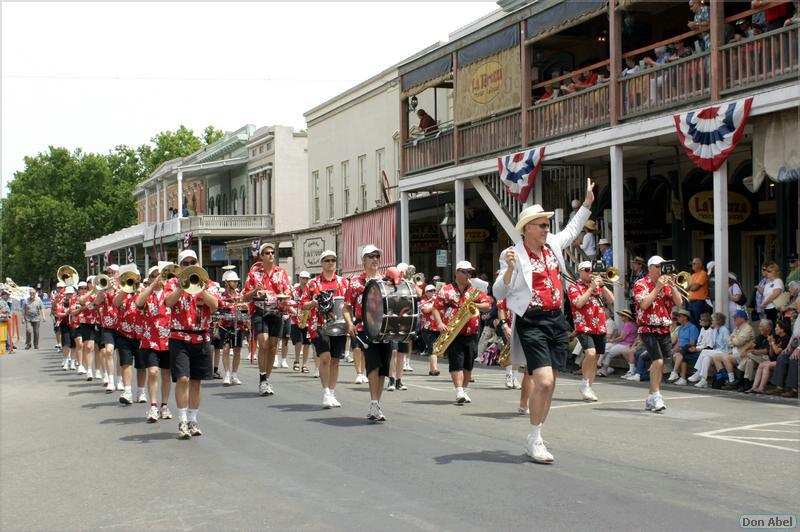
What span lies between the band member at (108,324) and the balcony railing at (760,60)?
1063 cm

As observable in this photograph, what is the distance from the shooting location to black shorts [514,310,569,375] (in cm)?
880

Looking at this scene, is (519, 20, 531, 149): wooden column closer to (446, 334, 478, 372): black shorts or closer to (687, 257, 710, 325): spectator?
(687, 257, 710, 325): spectator

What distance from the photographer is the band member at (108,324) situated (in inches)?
605

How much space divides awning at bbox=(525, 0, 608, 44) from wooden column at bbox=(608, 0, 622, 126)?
29 centimetres

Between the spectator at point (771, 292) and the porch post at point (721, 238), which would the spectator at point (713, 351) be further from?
the porch post at point (721, 238)

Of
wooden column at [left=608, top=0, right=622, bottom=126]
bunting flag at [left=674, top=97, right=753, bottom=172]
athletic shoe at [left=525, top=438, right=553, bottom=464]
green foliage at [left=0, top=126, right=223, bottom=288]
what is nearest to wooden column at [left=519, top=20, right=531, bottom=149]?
wooden column at [left=608, top=0, right=622, bottom=126]

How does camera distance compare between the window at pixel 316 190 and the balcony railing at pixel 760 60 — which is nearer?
the balcony railing at pixel 760 60

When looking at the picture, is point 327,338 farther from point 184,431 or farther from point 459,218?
point 459,218

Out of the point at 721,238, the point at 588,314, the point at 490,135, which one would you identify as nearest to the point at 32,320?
the point at 490,135

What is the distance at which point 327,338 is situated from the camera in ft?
42.5

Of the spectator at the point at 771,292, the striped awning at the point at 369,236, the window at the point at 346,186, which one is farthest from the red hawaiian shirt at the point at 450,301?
the window at the point at 346,186

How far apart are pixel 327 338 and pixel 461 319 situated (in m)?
1.78

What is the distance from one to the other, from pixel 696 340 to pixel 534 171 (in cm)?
697

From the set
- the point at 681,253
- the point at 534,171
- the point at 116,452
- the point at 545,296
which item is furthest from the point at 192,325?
the point at 681,253
